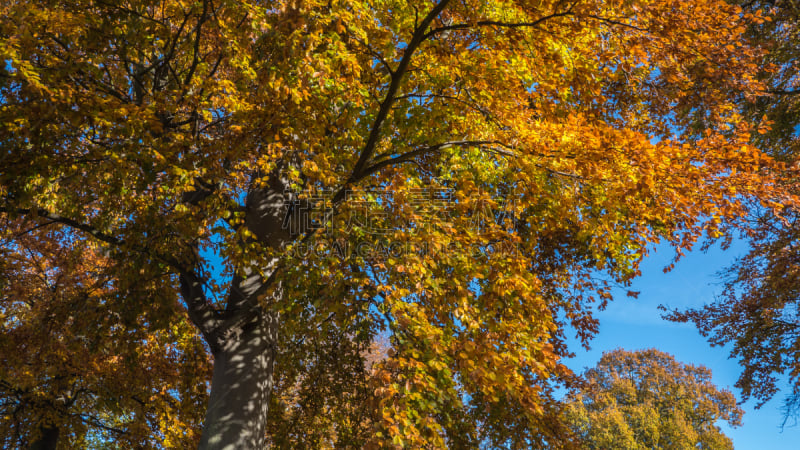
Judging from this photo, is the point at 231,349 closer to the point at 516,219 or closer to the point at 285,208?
the point at 285,208

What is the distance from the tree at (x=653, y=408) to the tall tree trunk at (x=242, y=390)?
69.6ft

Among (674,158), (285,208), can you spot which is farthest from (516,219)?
(285,208)

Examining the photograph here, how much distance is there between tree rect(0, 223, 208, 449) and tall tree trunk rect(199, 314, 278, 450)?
231 cm

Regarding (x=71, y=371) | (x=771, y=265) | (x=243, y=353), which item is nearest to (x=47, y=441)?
(x=71, y=371)

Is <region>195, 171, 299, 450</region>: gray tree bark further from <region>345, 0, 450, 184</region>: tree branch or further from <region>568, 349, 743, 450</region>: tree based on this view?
<region>568, 349, 743, 450</region>: tree

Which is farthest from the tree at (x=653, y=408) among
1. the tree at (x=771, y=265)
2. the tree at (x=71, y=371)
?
the tree at (x=71, y=371)

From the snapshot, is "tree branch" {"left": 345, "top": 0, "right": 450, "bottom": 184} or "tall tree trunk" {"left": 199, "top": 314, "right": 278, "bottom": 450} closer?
"tree branch" {"left": 345, "top": 0, "right": 450, "bottom": 184}

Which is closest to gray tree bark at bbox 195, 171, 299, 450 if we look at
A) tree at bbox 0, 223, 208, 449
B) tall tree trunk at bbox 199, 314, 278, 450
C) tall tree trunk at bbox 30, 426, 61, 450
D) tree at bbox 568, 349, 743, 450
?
tall tree trunk at bbox 199, 314, 278, 450

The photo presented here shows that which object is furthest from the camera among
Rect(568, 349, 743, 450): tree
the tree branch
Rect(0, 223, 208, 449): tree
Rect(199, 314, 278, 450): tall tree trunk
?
Rect(568, 349, 743, 450): tree

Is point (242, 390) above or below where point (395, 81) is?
below

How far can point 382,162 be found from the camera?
6.62 metres

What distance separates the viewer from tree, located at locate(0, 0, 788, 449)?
4887 millimetres

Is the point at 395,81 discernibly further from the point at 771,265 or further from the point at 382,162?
the point at 771,265

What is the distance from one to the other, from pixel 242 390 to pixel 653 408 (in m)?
29.4
